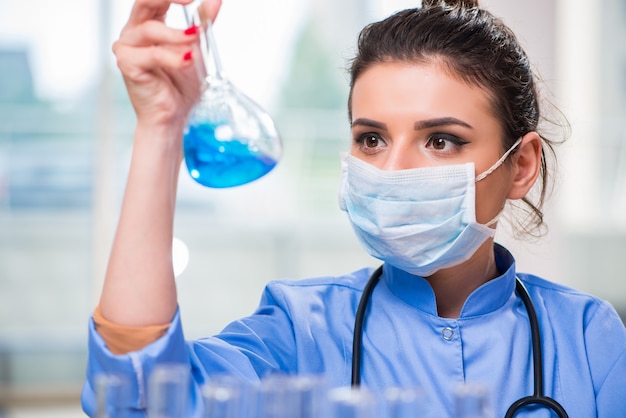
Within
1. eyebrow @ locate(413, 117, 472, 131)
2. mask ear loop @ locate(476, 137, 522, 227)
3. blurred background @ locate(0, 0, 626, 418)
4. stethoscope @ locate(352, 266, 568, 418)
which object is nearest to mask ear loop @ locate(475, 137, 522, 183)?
mask ear loop @ locate(476, 137, 522, 227)

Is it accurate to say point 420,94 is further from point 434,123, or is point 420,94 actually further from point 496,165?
point 496,165

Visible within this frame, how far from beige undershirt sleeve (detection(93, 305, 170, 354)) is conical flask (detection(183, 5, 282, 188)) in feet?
0.66

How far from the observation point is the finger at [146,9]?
41.1 inches

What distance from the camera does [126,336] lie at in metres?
1.02

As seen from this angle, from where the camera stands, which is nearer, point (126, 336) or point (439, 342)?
point (126, 336)

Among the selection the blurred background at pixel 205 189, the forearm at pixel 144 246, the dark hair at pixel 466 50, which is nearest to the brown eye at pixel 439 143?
the dark hair at pixel 466 50

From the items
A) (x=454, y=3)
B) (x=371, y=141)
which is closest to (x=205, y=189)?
(x=454, y=3)

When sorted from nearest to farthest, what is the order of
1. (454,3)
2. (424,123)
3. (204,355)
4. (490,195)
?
(204,355) < (424,123) < (490,195) < (454,3)

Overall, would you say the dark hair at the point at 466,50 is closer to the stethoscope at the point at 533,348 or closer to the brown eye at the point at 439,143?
the brown eye at the point at 439,143

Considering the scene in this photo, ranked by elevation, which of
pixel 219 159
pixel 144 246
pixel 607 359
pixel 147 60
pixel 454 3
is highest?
pixel 454 3

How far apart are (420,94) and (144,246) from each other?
0.54 metres

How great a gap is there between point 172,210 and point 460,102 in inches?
21.6

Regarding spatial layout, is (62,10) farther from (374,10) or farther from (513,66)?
(513,66)

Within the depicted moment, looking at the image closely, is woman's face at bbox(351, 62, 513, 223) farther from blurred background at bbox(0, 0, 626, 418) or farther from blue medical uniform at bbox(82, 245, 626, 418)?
blurred background at bbox(0, 0, 626, 418)
